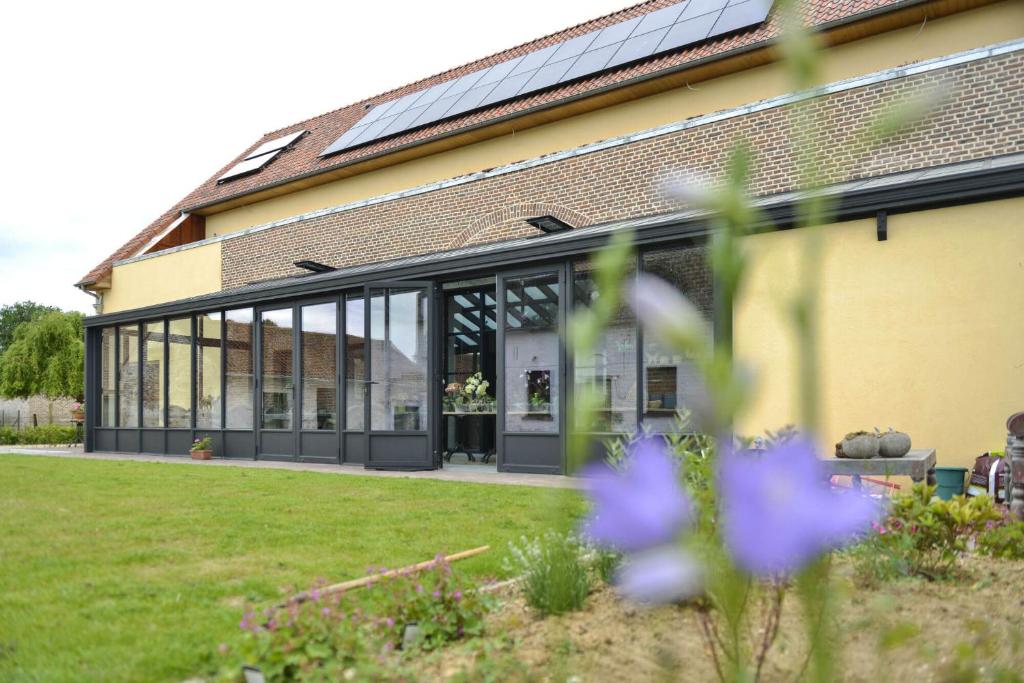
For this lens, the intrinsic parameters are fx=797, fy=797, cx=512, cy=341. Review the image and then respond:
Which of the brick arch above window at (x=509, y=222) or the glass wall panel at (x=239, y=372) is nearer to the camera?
the brick arch above window at (x=509, y=222)

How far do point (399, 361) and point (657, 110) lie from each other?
6955 millimetres

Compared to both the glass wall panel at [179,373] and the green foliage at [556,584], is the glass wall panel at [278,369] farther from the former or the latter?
the green foliage at [556,584]

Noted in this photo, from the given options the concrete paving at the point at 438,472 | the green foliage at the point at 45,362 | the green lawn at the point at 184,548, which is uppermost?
the green foliage at the point at 45,362

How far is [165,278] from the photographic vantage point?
20.8m

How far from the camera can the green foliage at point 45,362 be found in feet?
116

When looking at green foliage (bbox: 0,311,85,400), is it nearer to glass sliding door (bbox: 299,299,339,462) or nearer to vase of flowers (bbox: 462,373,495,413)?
glass sliding door (bbox: 299,299,339,462)

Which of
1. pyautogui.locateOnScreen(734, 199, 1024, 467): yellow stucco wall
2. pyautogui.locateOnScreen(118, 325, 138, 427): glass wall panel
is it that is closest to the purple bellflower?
pyautogui.locateOnScreen(734, 199, 1024, 467): yellow stucco wall

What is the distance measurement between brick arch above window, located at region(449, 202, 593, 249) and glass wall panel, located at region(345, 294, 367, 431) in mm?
2965

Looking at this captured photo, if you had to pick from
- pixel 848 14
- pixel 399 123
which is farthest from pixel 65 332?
pixel 848 14

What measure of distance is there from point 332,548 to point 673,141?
938 centimetres

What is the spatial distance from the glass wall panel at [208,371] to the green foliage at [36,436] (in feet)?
32.5

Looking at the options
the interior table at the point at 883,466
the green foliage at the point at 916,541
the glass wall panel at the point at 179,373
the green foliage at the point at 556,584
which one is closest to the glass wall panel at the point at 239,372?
the glass wall panel at the point at 179,373

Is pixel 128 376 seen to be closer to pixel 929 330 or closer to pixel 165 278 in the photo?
pixel 165 278

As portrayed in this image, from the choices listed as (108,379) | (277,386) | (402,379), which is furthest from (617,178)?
(108,379)
